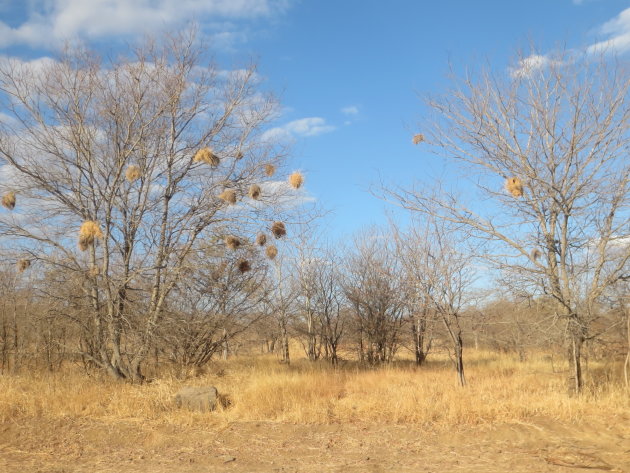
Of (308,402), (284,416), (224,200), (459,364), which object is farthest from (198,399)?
(459,364)

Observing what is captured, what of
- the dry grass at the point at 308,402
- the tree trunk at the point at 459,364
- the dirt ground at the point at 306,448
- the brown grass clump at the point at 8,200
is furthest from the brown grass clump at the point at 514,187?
the brown grass clump at the point at 8,200

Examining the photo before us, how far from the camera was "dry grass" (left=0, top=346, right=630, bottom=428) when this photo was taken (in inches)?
316

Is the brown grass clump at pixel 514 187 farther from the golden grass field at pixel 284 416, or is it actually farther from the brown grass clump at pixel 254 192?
the brown grass clump at pixel 254 192

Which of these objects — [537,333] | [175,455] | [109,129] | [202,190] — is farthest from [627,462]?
[109,129]

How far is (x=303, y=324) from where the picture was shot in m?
19.1

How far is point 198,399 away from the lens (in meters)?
8.70

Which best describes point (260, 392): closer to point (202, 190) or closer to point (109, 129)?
point (202, 190)

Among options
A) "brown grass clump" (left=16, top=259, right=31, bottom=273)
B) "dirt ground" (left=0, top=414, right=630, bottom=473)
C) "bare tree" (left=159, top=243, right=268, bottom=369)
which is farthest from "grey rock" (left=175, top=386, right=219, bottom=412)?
"brown grass clump" (left=16, top=259, right=31, bottom=273)

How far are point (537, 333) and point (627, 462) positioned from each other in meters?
4.31

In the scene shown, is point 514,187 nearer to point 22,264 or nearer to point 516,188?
point 516,188

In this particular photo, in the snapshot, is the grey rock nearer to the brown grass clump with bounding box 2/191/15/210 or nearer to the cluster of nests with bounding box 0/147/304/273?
the cluster of nests with bounding box 0/147/304/273

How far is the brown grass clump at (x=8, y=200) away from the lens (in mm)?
9969

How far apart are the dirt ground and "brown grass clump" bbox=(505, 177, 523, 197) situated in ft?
13.5

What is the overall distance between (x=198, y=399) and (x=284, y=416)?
1.73 metres
